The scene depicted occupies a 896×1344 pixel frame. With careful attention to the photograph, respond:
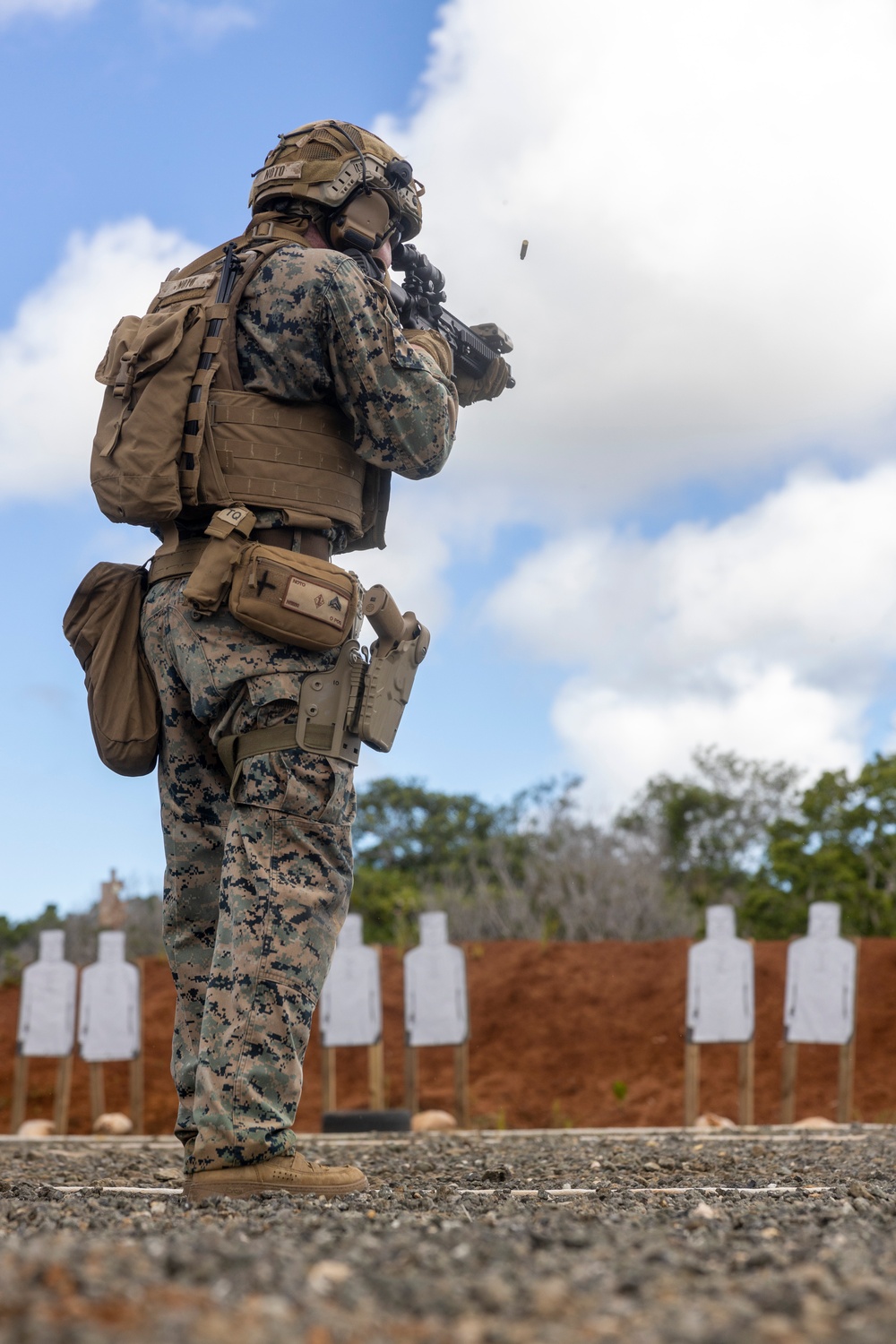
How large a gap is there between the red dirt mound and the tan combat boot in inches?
365

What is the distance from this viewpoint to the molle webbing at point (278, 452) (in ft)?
9.58

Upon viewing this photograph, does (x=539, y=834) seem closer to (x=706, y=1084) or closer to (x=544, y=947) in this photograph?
(x=544, y=947)

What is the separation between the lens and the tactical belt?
2.97 m

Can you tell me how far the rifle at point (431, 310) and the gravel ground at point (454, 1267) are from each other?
7.04 ft

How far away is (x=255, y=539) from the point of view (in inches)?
116

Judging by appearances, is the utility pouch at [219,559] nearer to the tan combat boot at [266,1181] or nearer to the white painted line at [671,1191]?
the tan combat boot at [266,1181]

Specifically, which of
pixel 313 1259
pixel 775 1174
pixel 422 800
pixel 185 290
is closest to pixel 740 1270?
pixel 313 1259

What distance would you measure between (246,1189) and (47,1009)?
8.91m

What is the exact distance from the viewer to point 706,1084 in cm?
1255

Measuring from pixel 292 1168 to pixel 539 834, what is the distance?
16952mm

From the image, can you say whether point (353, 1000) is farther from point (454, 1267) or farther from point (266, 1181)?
point (454, 1267)

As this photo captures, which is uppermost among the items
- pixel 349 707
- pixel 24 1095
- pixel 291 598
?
pixel 291 598

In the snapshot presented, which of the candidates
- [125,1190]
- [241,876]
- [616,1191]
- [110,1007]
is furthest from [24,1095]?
[241,876]

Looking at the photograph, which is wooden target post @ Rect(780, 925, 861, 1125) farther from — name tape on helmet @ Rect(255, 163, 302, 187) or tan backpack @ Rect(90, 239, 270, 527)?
name tape on helmet @ Rect(255, 163, 302, 187)
